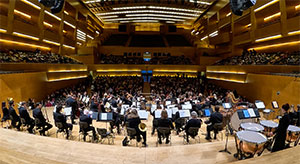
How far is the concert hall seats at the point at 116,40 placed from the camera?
2953cm

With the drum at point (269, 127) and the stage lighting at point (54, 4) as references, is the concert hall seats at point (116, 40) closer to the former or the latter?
the stage lighting at point (54, 4)

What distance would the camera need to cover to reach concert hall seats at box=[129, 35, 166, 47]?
2966cm

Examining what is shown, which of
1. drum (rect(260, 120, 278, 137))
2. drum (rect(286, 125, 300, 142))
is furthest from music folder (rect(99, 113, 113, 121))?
drum (rect(286, 125, 300, 142))

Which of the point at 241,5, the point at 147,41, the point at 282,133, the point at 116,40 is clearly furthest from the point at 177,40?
the point at 282,133

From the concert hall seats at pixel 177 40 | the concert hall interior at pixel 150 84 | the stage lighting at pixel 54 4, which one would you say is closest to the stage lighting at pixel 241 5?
the concert hall interior at pixel 150 84

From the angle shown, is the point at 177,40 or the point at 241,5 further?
the point at 177,40

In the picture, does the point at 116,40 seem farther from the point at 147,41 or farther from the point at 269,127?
the point at 269,127

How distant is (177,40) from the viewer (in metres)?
32.6

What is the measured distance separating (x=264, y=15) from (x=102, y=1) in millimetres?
20921

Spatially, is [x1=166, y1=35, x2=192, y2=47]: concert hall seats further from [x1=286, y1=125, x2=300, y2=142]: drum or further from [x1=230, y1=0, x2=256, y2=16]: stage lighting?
[x1=286, y1=125, x2=300, y2=142]: drum

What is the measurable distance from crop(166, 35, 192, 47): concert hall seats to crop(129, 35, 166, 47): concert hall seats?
5.39 feet

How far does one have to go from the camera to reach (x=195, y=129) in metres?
5.48

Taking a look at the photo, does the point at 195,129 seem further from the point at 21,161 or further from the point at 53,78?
the point at 53,78

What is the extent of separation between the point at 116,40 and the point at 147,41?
623 centimetres
